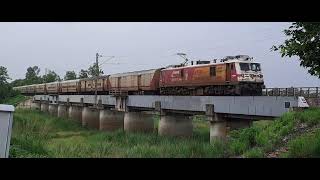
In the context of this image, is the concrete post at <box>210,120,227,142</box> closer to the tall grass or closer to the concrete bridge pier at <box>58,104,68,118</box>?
the tall grass

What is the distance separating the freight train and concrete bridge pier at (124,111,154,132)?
2136 millimetres

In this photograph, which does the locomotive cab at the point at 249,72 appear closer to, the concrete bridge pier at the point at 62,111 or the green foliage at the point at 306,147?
the green foliage at the point at 306,147

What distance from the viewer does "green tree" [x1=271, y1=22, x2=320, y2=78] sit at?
864 cm

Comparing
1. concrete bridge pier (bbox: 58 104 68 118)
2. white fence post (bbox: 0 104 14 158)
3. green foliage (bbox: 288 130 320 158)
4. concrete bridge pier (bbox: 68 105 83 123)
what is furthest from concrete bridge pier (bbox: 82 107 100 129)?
white fence post (bbox: 0 104 14 158)

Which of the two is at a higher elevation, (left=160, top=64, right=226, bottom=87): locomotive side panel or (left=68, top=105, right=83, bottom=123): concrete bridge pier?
(left=160, top=64, right=226, bottom=87): locomotive side panel

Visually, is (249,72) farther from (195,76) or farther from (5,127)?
(5,127)

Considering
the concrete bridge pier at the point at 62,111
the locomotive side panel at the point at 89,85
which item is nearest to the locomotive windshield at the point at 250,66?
the locomotive side panel at the point at 89,85

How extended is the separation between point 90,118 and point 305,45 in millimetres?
46798

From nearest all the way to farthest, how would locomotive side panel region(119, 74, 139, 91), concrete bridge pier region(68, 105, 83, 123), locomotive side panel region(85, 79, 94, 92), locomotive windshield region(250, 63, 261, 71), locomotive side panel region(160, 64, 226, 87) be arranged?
locomotive windshield region(250, 63, 261, 71), locomotive side panel region(160, 64, 226, 87), locomotive side panel region(119, 74, 139, 91), locomotive side panel region(85, 79, 94, 92), concrete bridge pier region(68, 105, 83, 123)

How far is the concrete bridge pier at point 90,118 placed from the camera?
176 feet
